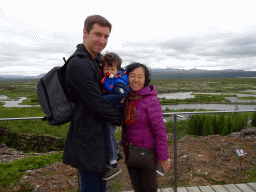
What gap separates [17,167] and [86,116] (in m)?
1.56

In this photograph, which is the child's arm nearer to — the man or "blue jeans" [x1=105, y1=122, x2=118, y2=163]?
the man

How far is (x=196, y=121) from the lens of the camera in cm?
438

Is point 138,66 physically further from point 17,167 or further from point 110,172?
point 17,167

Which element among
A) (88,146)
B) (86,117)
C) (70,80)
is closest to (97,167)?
(88,146)

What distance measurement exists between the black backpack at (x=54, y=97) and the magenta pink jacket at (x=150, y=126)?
0.60m

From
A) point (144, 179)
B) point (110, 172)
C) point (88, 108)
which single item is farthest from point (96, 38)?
point (144, 179)

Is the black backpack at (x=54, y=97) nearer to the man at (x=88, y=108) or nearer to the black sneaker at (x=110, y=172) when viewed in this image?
the man at (x=88, y=108)

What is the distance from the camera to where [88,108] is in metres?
1.43

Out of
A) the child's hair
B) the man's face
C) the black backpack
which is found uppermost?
the man's face

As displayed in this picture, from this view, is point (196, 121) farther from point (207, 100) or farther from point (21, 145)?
point (207, 100)

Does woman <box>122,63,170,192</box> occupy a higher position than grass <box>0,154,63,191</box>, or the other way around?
woman <box>122,63,170,192</box>

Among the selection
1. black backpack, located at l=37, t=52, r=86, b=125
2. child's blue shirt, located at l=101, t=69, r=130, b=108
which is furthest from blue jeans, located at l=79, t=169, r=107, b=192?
child's blue shirt, located at l=101, t=69, r=130, b=108

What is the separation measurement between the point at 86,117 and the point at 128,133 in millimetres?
459

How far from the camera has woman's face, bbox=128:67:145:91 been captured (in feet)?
5.34
